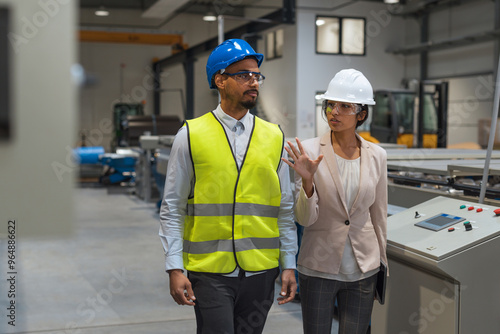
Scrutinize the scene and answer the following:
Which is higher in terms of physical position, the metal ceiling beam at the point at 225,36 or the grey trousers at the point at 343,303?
the metal ceiling beam at the point at 225,36

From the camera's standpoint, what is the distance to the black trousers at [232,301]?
5.66 feet

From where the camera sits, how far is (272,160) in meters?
1.84

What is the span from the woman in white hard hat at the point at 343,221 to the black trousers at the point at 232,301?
0.17m

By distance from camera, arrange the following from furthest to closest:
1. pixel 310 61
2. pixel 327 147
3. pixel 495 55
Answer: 1. pixel 310 61
2. pixel 495 55
3. pixel 327 147

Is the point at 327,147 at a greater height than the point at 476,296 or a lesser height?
greater

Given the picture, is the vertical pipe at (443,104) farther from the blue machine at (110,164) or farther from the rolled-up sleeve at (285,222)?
the rolled-up sleeve at (285,222)

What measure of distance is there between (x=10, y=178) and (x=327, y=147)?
1537mm

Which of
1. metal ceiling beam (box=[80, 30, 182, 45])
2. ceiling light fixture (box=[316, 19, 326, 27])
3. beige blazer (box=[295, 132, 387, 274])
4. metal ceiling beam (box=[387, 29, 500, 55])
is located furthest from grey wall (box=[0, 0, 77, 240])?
metal ceiling beam (box=[80, 30, 182, 45])

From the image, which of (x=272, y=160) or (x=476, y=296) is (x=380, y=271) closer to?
(x=476, y=296)

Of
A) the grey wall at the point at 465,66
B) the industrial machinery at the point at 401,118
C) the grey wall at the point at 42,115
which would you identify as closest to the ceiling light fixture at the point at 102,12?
the grey wall at the point at 465,66

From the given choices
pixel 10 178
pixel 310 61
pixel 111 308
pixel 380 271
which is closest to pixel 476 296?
pixel 380 271

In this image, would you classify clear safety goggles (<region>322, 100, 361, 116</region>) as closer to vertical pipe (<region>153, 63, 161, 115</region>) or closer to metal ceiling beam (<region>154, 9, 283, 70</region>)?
metal ceiling beam (<region>154, 9, 283, 70</region>)

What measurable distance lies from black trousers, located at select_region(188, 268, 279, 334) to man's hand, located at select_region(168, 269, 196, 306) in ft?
0.13

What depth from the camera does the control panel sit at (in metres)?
1.97
